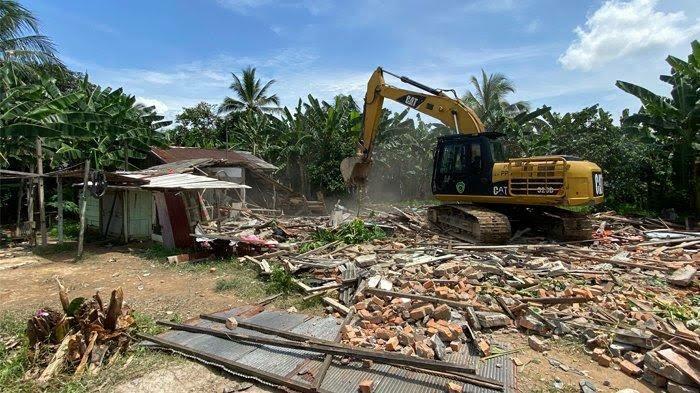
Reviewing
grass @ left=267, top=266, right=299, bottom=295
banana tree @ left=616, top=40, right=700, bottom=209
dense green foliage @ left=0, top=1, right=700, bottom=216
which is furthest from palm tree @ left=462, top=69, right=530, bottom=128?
grass @ left=267, top=266, right=299, bottom=295

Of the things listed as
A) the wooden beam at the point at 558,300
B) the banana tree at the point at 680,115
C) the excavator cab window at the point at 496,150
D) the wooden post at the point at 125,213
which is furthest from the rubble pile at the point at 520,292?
the wooden post at the point at 125,213

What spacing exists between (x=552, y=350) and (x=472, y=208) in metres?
6.52

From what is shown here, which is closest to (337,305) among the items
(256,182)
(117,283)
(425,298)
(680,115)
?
(425,298)

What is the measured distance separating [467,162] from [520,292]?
5.27 m

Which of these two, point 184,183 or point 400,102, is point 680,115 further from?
point 184,183

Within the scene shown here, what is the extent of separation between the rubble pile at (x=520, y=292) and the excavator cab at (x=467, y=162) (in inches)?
59.6

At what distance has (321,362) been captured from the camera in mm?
4703

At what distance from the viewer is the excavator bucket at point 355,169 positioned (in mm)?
12559

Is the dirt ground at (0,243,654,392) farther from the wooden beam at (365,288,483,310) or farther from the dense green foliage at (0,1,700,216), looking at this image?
the dense green foliage at (0,1,700,216)

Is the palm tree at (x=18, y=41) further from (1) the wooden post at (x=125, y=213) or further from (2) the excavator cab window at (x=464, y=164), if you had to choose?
(2) the excavator cab window at (x=464, y=164)

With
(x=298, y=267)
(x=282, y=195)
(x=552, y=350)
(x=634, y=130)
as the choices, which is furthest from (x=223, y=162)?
(x=634, y=130)

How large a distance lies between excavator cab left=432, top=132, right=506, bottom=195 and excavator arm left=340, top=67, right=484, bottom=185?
24.4 inches

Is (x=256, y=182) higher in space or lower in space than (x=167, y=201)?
higher

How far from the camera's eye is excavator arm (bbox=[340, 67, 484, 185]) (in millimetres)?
12016
